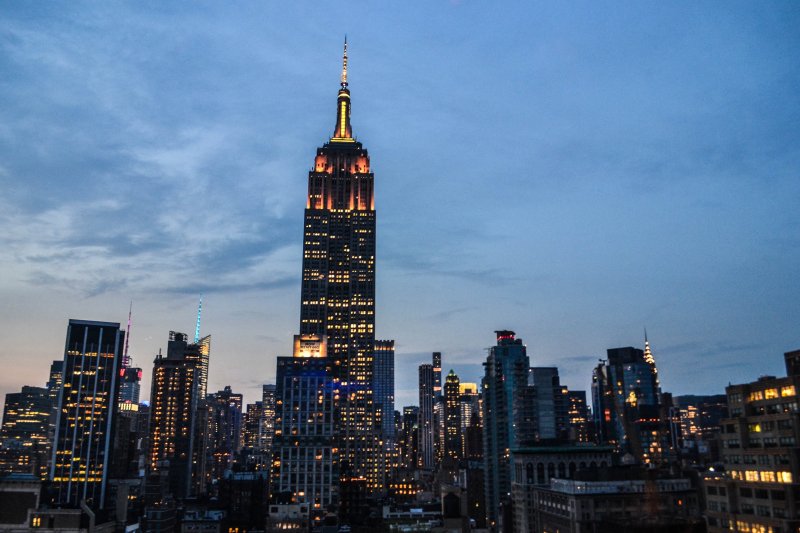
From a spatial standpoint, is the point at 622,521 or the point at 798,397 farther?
the point at 622,521

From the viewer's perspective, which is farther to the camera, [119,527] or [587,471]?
[587,471]

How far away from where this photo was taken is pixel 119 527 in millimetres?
158000

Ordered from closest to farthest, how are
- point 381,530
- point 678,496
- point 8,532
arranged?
1. point 8,532
2. point 678,496
3. point 381,530

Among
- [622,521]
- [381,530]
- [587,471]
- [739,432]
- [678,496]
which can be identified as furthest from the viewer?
[381,530]

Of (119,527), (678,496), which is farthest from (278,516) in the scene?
(678,496)

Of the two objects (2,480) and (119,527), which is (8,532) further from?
(119,527)

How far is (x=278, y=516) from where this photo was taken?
18538 cm

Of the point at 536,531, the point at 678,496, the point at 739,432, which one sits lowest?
the point at 536,531

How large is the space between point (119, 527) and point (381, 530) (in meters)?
73.1

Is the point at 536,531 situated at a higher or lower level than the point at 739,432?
lower

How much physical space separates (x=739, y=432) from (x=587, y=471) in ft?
237

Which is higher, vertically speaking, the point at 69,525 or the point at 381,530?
Answer: the point at 69,525

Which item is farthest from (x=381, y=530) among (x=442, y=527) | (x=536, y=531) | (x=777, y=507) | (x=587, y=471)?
(x=777, y=507)

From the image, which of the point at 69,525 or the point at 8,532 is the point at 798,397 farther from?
the point at 8,532
